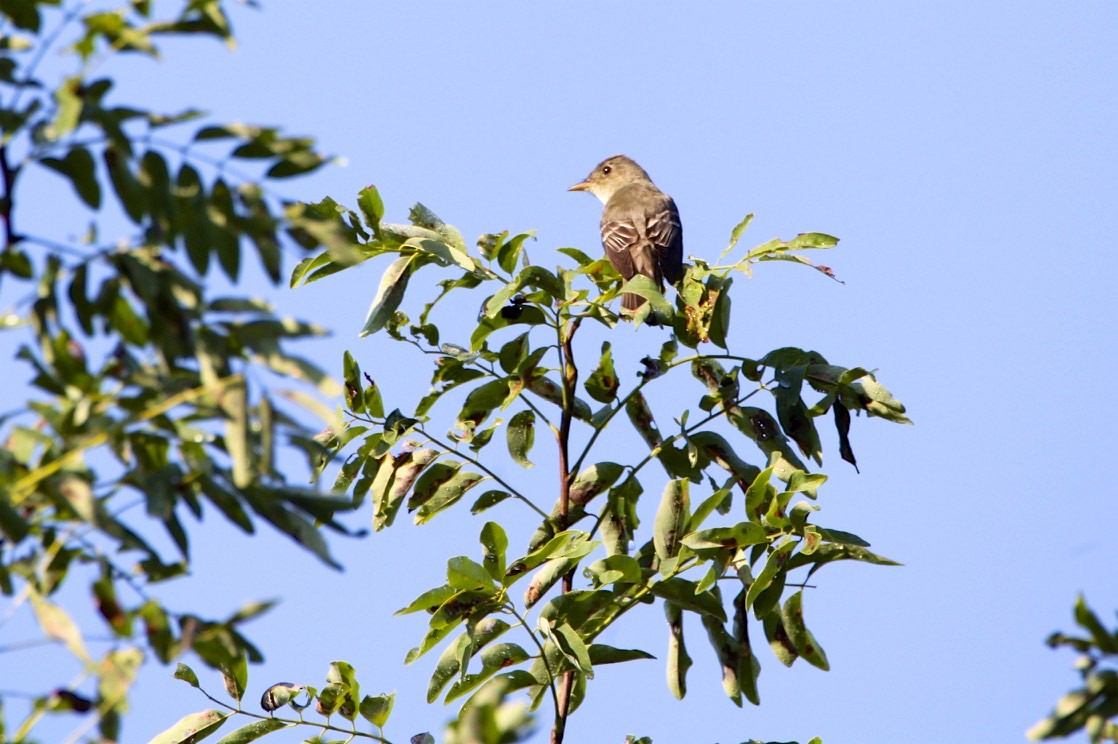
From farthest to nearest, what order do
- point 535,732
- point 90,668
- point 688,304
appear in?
point 688,304 → point 90,668 → point 535,732

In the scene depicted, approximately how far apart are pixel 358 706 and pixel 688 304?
4.97 ft

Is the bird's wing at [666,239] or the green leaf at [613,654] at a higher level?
the bird's wing at [666,239]

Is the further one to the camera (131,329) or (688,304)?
(688,304)

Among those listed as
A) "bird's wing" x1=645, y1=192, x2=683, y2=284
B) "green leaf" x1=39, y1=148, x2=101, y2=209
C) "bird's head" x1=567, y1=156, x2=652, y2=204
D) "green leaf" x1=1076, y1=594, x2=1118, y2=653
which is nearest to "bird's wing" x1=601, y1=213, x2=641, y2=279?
"bird's wing" x1=645, y1=192, x2=683, y2=284

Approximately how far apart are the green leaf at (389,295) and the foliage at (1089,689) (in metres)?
2.54

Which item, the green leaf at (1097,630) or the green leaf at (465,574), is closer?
the green leaf at (1097,630)

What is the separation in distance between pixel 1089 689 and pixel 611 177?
9663mm

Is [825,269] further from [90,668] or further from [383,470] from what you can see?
[90,668]

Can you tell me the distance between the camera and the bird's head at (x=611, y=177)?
11031 millimetres

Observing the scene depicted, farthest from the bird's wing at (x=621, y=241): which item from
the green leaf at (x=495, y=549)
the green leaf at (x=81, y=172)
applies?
the green leaf at (x=81, y=172)

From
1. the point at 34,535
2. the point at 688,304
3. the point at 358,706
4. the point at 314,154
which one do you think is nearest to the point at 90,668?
the point at 34,535

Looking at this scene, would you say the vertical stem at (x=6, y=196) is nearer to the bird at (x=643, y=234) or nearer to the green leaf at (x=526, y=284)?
the green leaf at (x=526, y=284)

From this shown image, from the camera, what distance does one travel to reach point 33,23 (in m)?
1.81

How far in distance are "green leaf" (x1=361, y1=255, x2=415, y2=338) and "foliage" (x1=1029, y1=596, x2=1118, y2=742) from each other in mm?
2538
